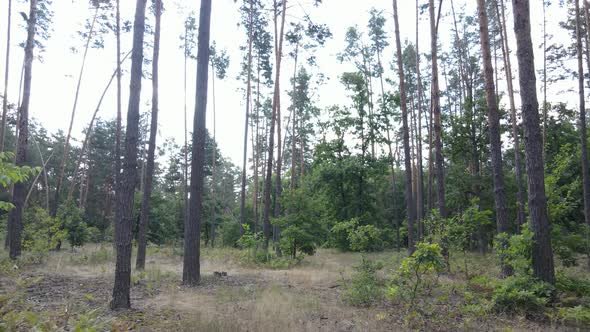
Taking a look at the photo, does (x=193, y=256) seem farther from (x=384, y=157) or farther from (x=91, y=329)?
(x=384, y=157)

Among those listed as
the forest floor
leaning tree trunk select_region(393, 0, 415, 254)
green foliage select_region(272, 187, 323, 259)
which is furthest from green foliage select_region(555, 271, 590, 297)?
green foliage select_region(272, 187, 323, 259)

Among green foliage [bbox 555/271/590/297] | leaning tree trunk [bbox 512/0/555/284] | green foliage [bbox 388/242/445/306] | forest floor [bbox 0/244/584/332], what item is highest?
leaning tree trunk [bbox 512/0/555/284]

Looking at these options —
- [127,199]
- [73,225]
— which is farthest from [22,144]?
[127,199]

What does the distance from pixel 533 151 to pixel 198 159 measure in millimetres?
7646

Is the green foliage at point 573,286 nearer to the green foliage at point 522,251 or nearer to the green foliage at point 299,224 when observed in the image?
the green foliage at point 522,251

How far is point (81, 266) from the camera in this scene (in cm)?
1294

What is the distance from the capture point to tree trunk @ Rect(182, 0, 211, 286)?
9617 mm

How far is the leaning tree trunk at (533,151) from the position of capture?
22.0 ft

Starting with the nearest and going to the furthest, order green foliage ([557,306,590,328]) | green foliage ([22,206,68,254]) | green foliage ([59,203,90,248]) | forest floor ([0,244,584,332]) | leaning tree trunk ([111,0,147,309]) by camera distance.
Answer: forest floor ([0,244,584,332]) → green foliage ([557,306,590,328]) → leaning tree trunk ([111,0,147,309]) → green foliage ([22,206,68,254]) → green foliage ([59,203,90,248])

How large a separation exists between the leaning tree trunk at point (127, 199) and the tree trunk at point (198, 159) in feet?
8.64

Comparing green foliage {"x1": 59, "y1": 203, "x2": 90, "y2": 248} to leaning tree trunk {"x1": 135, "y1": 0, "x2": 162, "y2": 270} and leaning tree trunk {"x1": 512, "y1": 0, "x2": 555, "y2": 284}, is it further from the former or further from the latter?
leaning tree trunk {"x1": 512, "y1": 0, "x2": 555, "y2": 284}

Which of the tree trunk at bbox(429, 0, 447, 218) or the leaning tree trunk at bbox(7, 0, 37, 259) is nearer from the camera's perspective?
the leaning tree trunk at bbox(7, 0, 37, 259)

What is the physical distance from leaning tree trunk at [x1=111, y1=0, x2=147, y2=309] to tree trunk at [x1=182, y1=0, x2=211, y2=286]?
8.64 ft

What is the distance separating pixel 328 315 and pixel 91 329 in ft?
13.5
